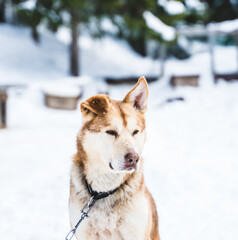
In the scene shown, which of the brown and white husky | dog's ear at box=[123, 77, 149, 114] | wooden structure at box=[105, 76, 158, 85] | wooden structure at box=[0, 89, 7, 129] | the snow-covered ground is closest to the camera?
the brown and white husky

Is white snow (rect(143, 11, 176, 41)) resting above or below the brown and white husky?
above

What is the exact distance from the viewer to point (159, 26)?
15117mm

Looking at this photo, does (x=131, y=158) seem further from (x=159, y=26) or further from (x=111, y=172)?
(x=159, y=26)

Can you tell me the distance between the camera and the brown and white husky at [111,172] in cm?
220

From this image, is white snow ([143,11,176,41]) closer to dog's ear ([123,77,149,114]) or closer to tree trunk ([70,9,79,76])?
tree trunk ([70,9,79,76])

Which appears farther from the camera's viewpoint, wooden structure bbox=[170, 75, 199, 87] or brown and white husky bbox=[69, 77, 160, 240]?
wooden structure bbox=[170, 75, 199, 87]

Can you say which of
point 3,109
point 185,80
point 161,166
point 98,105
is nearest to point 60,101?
point 3,109

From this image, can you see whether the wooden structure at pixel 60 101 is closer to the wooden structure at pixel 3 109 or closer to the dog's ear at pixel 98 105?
the wooden structure at pixel 3 109

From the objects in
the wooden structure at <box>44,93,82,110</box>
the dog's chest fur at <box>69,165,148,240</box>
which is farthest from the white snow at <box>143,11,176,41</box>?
the dog's chest fur at <box>69,165,148,240</box>

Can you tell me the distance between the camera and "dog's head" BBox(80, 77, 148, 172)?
7.01 feet

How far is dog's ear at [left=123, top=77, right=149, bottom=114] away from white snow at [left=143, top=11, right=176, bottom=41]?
42.3 ft

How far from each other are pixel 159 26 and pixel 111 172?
13.9 meters

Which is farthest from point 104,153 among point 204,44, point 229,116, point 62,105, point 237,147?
point 204,44

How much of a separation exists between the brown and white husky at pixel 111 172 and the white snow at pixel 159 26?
1315 cm
